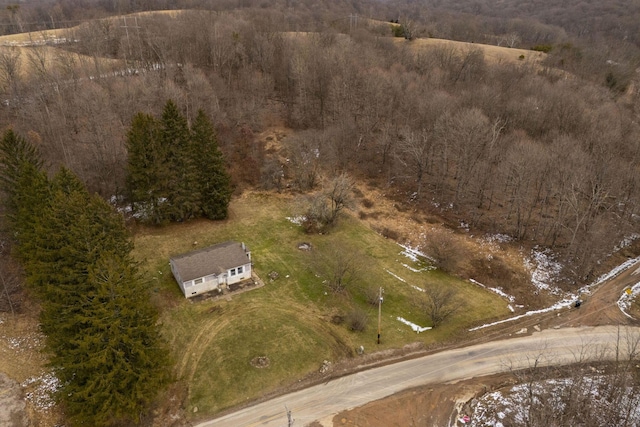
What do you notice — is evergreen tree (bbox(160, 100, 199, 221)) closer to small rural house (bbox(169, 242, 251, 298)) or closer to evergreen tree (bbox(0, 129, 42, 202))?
small rural house (bbox(169, 242, 251, 298))

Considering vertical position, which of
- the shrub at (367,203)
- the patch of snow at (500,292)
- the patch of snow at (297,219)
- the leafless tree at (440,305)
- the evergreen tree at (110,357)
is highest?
the evergreen tree at (110,357)

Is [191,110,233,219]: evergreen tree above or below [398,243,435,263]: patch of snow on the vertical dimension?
above

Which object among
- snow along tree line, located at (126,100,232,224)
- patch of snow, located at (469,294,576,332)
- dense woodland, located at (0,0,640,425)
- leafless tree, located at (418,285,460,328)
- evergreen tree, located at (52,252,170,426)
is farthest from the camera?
snow along tree line, located at (126,100,232,224)

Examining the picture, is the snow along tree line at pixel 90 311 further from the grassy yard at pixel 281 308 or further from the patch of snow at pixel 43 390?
the grassy yard at pixel 281 308

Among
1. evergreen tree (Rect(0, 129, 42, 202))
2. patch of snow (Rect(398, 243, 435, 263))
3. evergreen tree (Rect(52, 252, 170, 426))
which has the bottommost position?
patch of snow (Rect(398, 243, 435, 263))

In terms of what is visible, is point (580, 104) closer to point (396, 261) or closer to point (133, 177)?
point (396, 261)

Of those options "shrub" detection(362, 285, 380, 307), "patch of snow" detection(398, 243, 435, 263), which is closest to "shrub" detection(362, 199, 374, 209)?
"patch of snow" detection(398, 243, 435, 263)

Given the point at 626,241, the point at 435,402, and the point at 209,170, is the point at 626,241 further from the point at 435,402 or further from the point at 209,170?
the point at 209,170

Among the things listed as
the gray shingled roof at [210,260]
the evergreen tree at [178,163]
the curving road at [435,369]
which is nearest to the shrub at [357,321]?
the curving road at [435,369]
